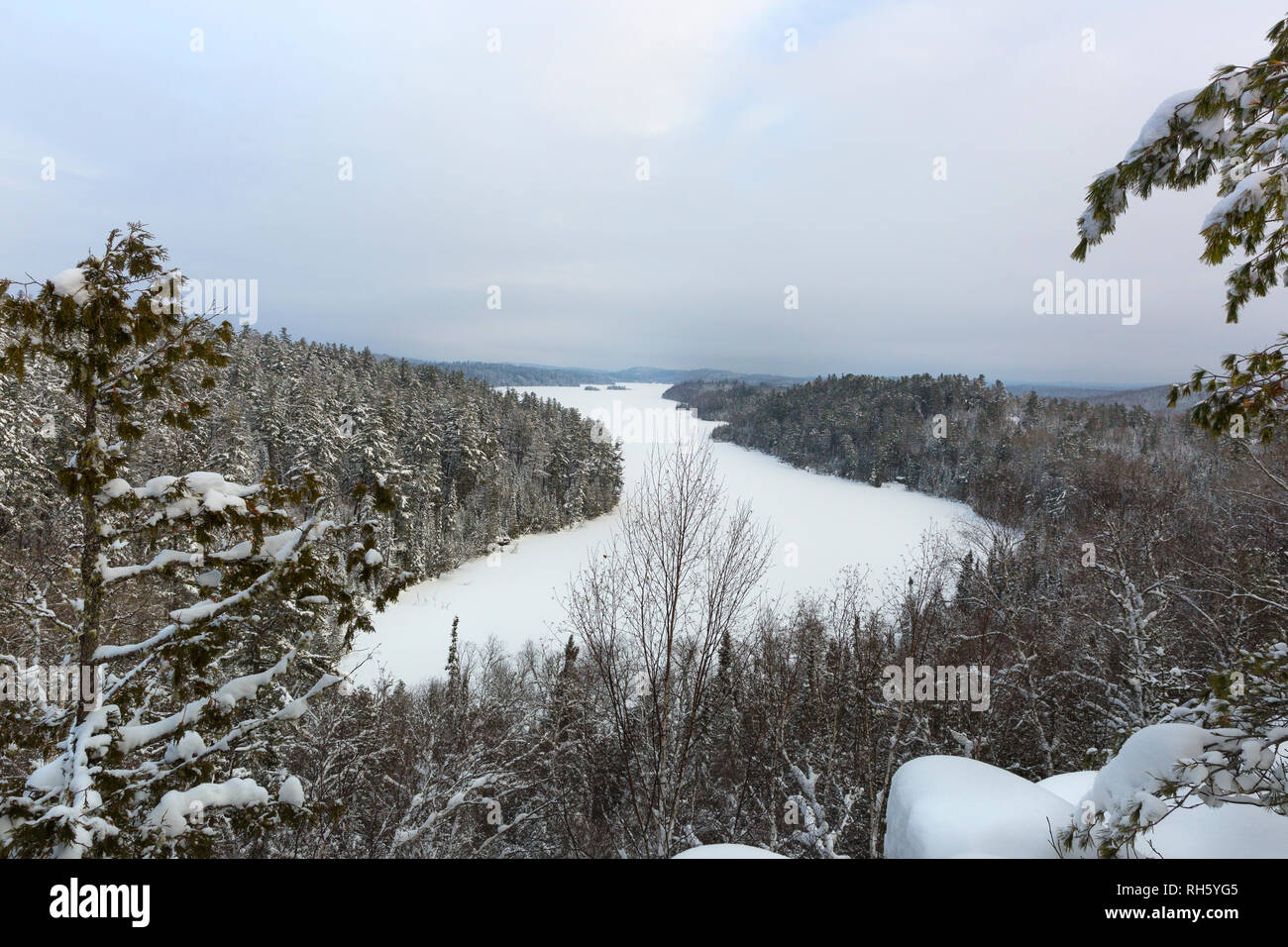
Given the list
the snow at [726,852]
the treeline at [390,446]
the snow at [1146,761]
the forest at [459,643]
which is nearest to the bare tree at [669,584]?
the forest at [459,643]

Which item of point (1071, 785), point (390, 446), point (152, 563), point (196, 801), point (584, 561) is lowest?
point (584, 561)

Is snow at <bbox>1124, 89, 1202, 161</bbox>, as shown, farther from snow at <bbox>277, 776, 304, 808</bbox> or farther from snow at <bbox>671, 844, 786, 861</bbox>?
snow at <bbox>277, 776, 304, 808</bbox>

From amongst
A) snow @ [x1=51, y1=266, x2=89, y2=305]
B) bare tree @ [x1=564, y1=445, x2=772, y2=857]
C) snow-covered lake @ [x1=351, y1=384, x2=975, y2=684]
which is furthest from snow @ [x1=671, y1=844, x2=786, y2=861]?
snow-covered lake @ [x1=351, y1=384, x2=975, y2=684]

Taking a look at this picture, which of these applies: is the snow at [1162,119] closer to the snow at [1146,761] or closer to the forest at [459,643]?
the forest at [459,643]

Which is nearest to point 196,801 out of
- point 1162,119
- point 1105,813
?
point 1105,813

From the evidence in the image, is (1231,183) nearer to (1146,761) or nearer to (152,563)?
(1146,761)
